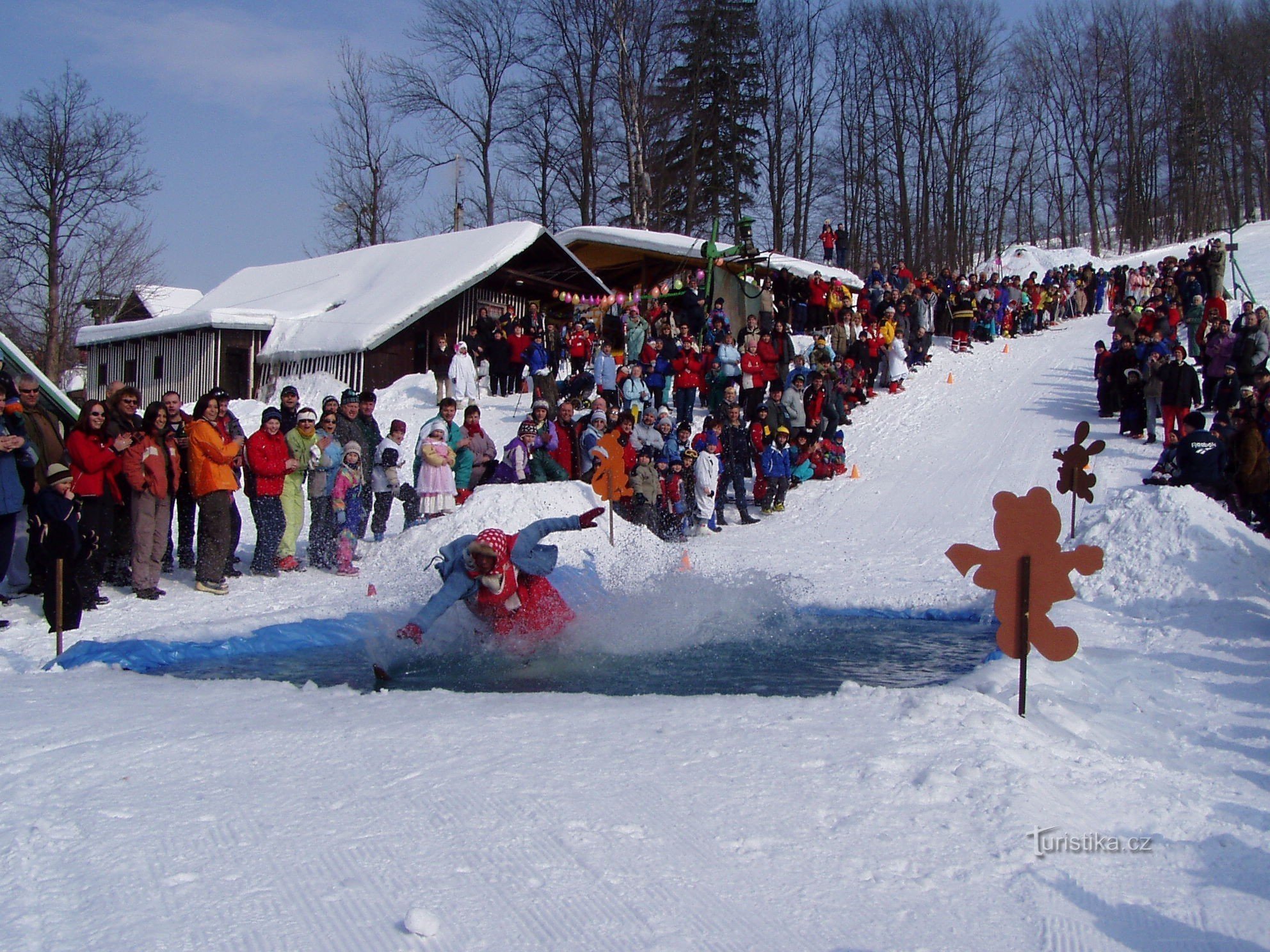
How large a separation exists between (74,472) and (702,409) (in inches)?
546

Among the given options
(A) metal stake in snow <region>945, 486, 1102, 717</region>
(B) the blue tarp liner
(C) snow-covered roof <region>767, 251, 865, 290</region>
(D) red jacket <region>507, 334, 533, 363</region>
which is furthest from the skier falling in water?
(C) snow-covered roof <region>767, 251, 865, 290</region>

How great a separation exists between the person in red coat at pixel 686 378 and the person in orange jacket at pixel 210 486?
384 inches

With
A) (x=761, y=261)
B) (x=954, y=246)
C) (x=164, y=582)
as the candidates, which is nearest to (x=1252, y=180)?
(x=954, y=246)

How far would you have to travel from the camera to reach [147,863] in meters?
3.77

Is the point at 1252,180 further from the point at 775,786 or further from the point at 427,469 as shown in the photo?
the point at 775,786

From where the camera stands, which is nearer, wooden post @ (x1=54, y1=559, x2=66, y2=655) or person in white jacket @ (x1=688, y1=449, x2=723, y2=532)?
wooden post @ (x1=54, y1=559, x2=66, y2=655)

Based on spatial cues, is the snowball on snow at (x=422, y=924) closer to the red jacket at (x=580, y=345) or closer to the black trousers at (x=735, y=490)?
the black trousers at (x=735, y=490)

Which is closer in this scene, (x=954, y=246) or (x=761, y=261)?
(x=761, y=261)

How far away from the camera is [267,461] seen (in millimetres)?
10750

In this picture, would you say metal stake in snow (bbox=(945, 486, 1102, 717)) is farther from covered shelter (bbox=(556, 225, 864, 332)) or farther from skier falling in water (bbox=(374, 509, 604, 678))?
covered shelter (bbox=(556, 225, 864, 332))

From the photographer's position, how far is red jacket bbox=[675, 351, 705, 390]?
18.6 metres

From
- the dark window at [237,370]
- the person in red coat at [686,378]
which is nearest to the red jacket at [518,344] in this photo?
the person in red coat at [686,378]

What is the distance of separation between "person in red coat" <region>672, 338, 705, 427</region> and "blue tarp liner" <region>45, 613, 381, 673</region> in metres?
10.2

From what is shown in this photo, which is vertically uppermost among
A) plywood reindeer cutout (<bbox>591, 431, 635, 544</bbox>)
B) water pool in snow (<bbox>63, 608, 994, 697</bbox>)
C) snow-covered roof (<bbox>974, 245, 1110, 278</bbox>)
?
snow-covered roof (<bbox>974, 245, 1110, 278</bbox>)
